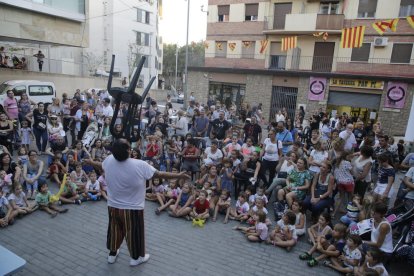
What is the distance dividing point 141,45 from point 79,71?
49.6ft

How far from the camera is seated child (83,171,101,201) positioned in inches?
278

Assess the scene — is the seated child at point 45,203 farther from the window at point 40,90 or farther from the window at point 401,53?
the window at point 401,53

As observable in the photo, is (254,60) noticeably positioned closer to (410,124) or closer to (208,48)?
(208,48)

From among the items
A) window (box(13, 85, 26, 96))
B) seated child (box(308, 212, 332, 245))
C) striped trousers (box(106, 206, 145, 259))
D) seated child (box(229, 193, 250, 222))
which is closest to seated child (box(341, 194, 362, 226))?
seated child (box(308, 212, 332, 245))

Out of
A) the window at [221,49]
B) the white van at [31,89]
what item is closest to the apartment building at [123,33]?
the window at [221,49]

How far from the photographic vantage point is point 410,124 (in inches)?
436

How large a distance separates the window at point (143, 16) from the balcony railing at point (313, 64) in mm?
20381

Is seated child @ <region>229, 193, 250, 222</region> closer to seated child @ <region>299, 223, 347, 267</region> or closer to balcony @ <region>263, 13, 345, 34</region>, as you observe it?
seated child @ <region>299, 223, 347, 267</region>

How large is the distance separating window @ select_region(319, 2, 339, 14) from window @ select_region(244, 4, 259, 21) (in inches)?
189

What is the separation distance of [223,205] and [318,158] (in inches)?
99.8

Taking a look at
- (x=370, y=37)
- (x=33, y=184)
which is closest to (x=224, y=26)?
(x=370, y=37)

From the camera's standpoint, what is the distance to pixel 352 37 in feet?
51.7

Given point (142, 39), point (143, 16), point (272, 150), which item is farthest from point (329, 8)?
point (143, 16)

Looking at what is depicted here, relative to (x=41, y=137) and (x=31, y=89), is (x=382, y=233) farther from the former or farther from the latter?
(x=31, y=89)
